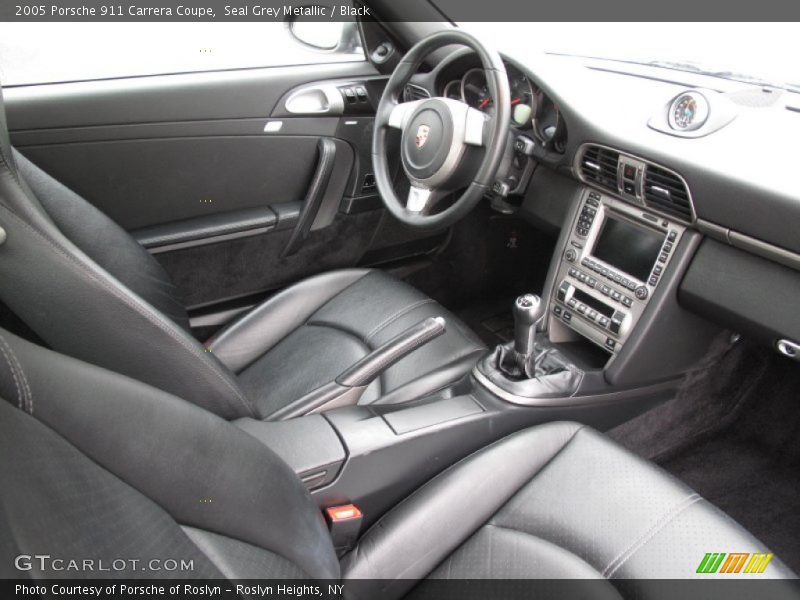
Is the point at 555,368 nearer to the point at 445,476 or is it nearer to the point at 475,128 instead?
the point at 445,476

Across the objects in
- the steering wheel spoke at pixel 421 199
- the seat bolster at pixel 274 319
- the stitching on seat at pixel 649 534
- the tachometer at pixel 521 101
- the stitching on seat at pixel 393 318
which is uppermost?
the tachometer at pixel 521 101

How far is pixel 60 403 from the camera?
2.06 feet

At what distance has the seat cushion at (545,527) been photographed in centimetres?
101

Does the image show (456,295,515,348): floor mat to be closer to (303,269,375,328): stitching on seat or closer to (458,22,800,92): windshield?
(303,269,375,328): stitching on seat

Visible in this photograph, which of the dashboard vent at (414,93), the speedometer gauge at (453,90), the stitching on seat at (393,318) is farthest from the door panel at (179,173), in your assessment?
the stitching on seat at (393,318)

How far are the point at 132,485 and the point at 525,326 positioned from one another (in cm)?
85

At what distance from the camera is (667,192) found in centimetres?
134

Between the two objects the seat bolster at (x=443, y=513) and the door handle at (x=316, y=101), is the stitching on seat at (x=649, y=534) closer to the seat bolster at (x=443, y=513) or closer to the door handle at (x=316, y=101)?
the seat bolster at (x=443, y=513)

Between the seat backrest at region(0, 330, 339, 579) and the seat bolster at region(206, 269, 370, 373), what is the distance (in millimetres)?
766

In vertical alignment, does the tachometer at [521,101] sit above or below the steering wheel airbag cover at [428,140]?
above

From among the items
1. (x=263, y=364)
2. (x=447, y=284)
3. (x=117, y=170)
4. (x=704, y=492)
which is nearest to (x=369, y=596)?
(x=263, y=364)

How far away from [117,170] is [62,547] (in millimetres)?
1326

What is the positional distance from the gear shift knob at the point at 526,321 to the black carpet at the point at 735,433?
0.45m

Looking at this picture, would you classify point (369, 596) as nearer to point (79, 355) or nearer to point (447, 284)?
point (79, 355)
